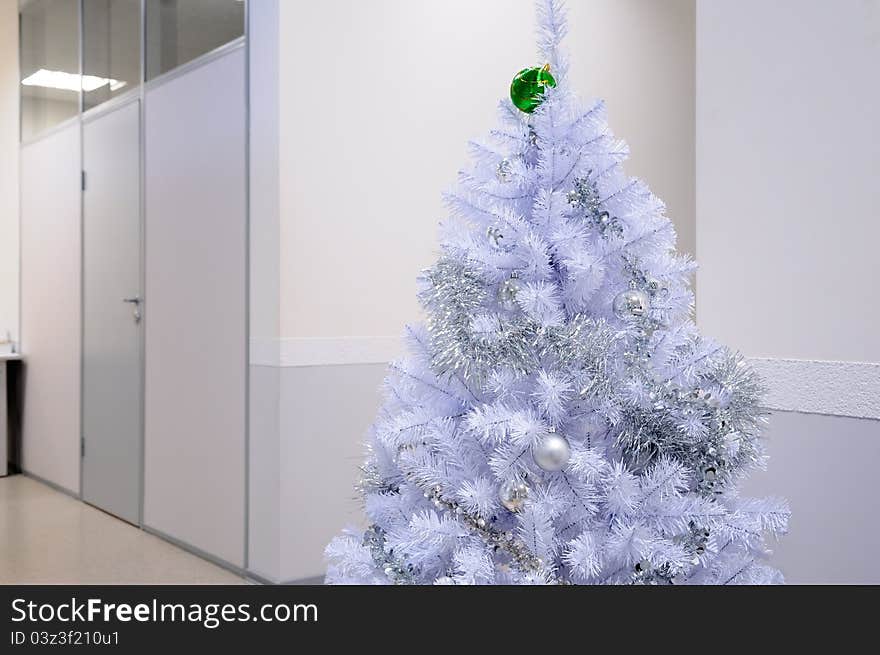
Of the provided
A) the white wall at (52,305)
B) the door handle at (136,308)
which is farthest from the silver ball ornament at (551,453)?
the white wall at (52,305)

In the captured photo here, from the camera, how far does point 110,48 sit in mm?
4285

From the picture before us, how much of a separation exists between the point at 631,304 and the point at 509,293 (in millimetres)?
191

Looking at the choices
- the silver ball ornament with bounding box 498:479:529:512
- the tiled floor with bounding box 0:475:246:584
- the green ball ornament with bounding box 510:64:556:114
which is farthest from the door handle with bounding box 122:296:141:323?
the silver ball ornament with bounding box 498:479:529:512

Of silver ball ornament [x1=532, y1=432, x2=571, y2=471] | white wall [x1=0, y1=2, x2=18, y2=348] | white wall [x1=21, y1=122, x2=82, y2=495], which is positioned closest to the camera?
silver ball ornament [x1=532, y1=432, x2=571, y2=471]

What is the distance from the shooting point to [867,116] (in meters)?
1.80

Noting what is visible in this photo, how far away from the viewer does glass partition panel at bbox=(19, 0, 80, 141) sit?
4738 millimetres

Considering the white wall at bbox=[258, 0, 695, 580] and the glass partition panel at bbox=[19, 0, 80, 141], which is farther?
the glass partition panel at bbox=[19, 0, 80, 141]

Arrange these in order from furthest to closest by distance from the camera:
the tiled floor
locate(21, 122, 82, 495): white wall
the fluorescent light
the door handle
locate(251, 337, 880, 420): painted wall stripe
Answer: locate(21, 122, 82, 495): white wall < the fluorescent light < the door handle < the tiled floor < locate(251, 337, 880, 420): painted wall stripe

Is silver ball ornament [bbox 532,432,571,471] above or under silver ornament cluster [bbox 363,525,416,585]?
above

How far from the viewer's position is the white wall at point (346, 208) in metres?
3.07

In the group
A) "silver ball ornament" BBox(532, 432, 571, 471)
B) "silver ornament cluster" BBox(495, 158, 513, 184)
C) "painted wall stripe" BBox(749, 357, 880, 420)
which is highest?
"silver ornament cluster" BBox(495, 158, 513, 184)

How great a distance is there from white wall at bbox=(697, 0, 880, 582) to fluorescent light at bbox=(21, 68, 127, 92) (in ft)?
10.2

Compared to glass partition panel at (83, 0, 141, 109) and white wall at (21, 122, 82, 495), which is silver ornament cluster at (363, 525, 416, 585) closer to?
glass partition panel at (83, 0, 141, 109)
